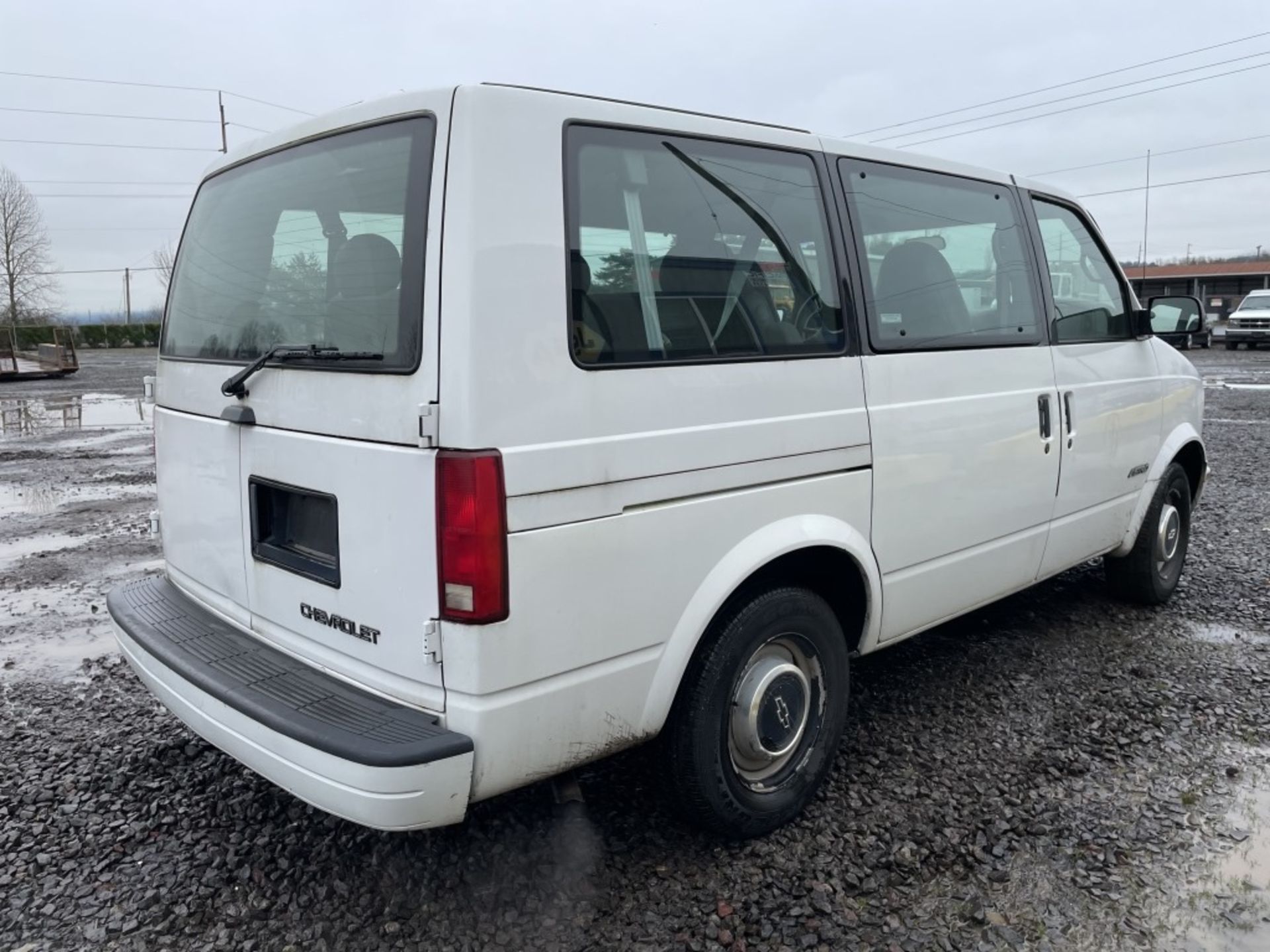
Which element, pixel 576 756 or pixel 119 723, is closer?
pixel 576 756

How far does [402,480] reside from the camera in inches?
90.3

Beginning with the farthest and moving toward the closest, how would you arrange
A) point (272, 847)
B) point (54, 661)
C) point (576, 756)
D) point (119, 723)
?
point (54, 661) → point (119, 723) → point (272, 847) → point (576, 756)

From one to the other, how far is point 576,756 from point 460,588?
0.58 meters

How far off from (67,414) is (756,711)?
1670 cm

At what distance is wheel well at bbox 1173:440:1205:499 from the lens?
5238mm

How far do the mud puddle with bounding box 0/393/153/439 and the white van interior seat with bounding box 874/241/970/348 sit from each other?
1327cm

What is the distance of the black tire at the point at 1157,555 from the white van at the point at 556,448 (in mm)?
1615

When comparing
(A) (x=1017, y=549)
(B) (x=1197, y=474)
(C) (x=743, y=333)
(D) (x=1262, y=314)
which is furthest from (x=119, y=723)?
(D) (x=1262, y=314)

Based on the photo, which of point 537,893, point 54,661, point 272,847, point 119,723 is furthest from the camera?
point 54,661

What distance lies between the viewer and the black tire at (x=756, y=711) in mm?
2742

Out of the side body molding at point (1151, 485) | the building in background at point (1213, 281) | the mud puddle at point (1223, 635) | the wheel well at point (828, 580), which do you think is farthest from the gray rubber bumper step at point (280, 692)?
the building in background at point (1213, 281)

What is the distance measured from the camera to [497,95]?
231cm

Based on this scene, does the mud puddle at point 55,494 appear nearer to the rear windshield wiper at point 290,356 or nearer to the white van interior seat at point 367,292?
the rear windshield wiper at point 290,356

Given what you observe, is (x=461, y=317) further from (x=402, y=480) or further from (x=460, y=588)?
(x=460, y=588)
